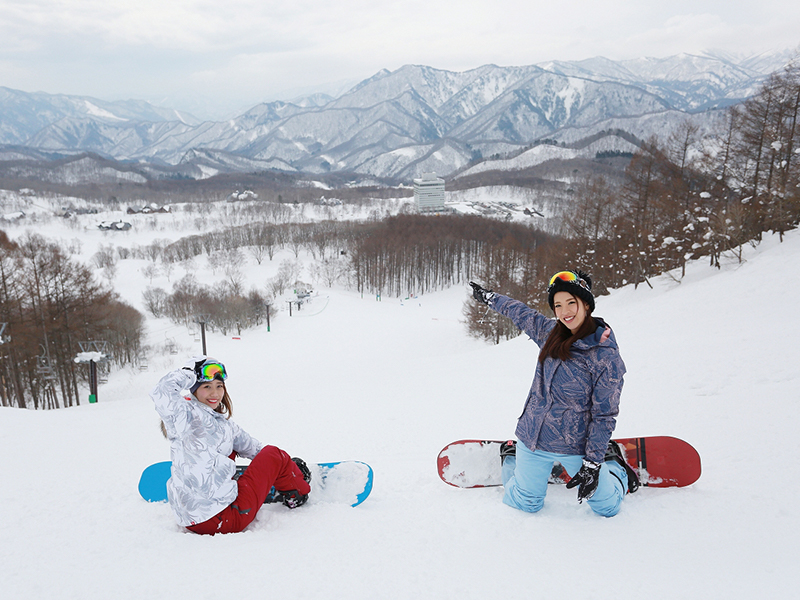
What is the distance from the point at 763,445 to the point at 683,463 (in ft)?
3.91

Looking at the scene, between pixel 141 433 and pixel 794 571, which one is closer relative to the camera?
pixel 794 571

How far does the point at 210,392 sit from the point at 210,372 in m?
0.14

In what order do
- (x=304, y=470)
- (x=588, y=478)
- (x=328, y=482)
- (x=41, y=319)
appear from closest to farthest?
(x=588, y=478)
(x=304, y=470)
(x=328, y=482)
(x=41, y=319)

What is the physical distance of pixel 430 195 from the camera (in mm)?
117125

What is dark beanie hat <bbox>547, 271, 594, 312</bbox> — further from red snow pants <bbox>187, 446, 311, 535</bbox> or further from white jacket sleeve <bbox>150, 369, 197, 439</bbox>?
white jacket sleeve <bbox>150, 369, 197, 439</bbox>

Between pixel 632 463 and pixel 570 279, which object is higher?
pixel 570 279

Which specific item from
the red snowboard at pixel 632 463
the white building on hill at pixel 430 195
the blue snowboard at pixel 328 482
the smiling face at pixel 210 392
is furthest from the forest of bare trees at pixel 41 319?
the white building on hill at pixel 430 195

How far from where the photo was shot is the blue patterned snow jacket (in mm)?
2752

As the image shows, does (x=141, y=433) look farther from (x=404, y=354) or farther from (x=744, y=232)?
(x=744, y=232)

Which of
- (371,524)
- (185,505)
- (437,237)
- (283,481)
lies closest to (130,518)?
(185,505)

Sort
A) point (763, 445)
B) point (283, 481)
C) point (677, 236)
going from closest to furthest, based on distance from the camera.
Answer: point (283, 481) < point (763, 445) < point (677, 236)

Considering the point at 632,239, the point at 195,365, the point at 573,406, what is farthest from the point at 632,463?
the point at 632,239

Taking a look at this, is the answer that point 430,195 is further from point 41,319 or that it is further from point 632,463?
point 632,463

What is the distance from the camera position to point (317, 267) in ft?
Answer: 232
